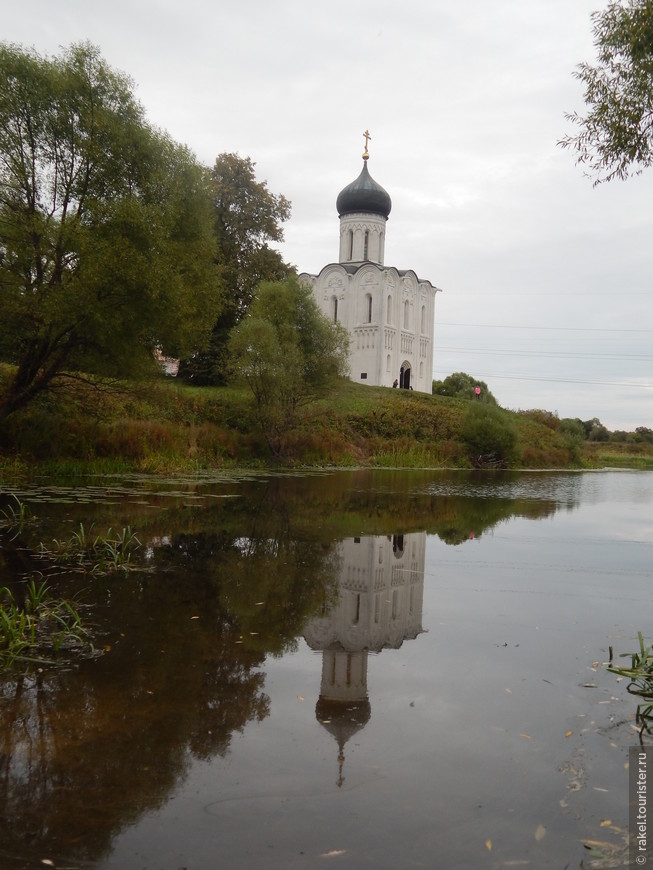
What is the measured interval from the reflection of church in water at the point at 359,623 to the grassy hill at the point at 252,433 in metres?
10.7

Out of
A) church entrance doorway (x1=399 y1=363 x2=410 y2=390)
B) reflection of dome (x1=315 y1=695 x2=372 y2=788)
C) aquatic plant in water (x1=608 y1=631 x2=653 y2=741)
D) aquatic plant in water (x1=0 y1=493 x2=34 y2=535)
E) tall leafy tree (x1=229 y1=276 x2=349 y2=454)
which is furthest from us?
church entrance doorway (x1=399 y1=363 x2=410 y2=390)

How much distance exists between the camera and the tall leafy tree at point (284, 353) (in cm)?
2497

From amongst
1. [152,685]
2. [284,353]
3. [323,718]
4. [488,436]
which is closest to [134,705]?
[152,685]

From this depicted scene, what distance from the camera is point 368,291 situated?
51.3 metres

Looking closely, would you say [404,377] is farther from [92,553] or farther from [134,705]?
[134,705]

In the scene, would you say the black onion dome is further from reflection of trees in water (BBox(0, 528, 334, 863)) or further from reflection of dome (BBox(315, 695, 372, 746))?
reflection of dome (BBox(315, 695, 372, 746))

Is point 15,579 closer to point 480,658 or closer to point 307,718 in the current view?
point 307,718

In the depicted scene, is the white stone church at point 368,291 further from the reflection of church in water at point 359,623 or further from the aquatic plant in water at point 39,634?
the aquatic plant in water at point 39,634

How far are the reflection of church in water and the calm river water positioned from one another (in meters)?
0.03

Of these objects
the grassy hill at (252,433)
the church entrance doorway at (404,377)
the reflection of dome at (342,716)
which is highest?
the church entrance doorway at (404,377)

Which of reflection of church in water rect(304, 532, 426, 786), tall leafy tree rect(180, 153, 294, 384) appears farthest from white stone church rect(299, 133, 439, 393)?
reflection of church in water rect(304, 532, 426, 786)

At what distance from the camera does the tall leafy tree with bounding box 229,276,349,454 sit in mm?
24969

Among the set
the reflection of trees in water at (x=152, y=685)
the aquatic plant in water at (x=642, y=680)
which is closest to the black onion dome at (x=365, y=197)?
the reflection of trees in water at (x=152, y=685)

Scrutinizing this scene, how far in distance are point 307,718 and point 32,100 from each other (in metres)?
15.1
